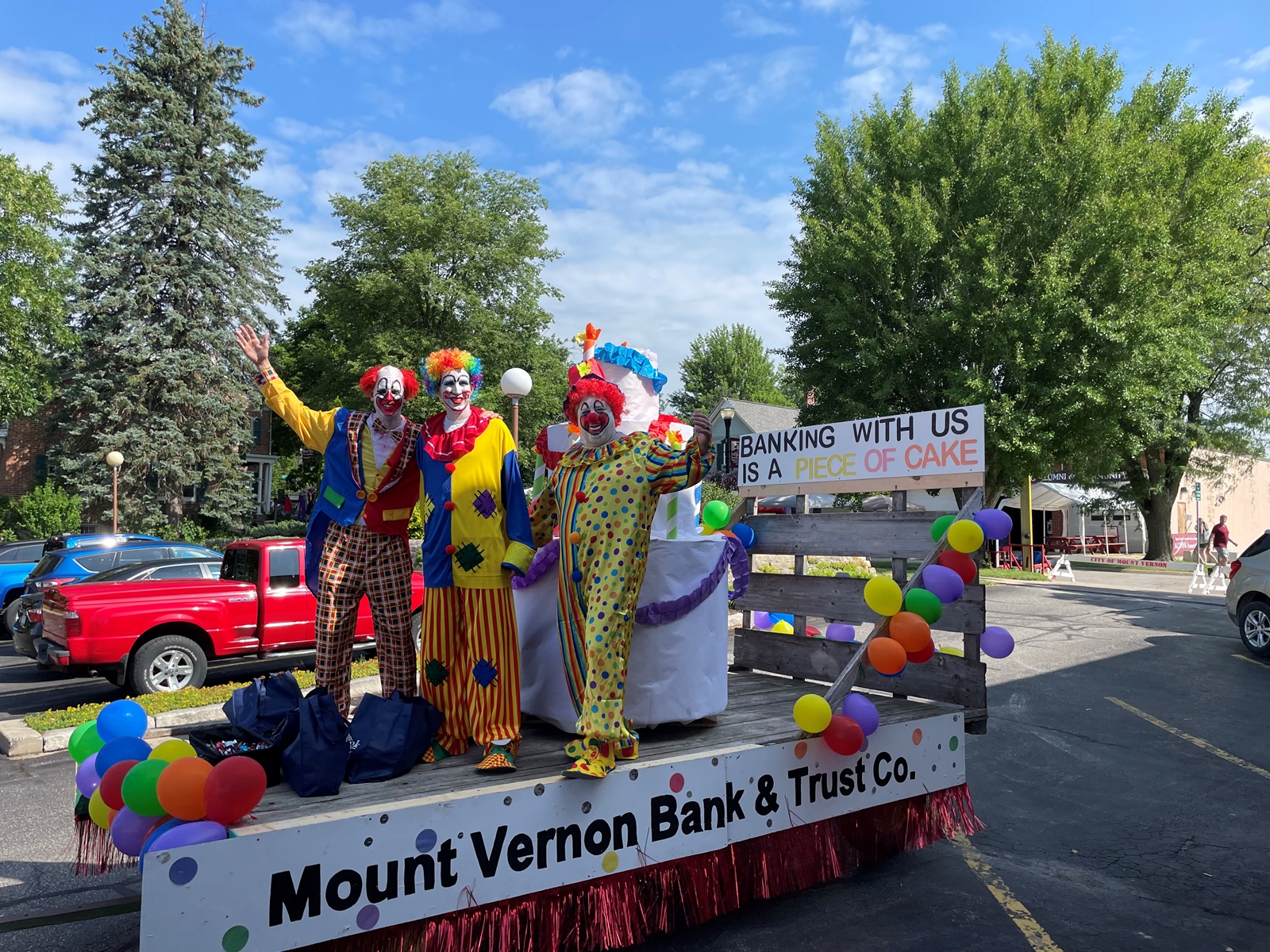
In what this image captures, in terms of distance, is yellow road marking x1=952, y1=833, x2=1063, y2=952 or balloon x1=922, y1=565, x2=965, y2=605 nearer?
yellow road marking x1=952, y1=833, x2=1063, y2=952

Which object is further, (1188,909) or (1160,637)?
(1160,637)

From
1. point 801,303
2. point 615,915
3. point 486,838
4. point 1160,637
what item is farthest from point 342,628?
point 801,303

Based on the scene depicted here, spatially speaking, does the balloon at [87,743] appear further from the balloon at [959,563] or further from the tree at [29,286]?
the tree at [29,286]

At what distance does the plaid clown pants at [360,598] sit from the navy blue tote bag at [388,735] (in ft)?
1.01

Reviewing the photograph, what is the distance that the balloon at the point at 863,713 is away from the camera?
3686 millimetres

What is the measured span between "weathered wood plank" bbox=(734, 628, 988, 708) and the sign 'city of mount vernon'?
98 cm

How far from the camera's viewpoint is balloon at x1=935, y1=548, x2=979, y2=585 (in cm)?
406

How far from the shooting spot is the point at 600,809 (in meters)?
2.99

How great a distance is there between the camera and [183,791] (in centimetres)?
238

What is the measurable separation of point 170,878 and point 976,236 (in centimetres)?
2061

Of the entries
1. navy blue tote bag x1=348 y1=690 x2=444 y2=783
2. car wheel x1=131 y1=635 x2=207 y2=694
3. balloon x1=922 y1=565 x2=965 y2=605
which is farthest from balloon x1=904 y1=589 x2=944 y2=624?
car wheel x1=131 y1=635 x2=207 y2=694

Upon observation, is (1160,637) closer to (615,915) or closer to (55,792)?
(615,915)

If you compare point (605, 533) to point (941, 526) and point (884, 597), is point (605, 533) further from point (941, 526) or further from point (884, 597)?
point (941, 526)

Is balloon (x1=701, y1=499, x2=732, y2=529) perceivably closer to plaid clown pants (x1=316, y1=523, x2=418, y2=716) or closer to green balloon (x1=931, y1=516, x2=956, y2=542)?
green balloon (x1=931, y1=516, x2=956, y2=542)
